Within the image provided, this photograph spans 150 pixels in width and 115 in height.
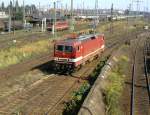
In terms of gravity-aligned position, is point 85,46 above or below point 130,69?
above

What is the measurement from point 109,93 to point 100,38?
71.3 ft

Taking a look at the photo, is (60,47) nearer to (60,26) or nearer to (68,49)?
(68,49)

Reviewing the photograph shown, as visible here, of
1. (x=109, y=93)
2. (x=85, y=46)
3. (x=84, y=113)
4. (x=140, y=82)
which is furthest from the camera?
(x=85, y=46)

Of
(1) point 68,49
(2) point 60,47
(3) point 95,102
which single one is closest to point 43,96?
(3) point 95,102

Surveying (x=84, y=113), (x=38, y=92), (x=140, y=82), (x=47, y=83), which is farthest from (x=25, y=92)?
(x=140, y=82)

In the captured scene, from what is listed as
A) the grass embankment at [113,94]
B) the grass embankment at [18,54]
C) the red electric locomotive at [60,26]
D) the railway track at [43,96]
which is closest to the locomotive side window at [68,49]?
the railway track at [43,96]

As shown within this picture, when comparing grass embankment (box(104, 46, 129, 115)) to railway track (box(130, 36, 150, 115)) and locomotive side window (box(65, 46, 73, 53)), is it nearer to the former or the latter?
→ railway track (box(130, 36, 150, 115))

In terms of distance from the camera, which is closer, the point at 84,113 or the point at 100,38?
the point at 84,113

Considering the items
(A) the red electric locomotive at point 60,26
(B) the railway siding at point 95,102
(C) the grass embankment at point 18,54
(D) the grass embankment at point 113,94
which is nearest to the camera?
(B) the railway siding at point 95,102

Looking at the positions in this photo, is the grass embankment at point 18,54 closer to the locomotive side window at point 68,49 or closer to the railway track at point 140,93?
the locomotive side window at point 68,49

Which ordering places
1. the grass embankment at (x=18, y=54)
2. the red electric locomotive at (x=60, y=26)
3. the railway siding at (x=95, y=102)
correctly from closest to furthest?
1. the railway siding at (x=95, y=102)
2. the grass embankment at (x=18, y=54)
3. the red electric locomotive at (x=60, y=26)

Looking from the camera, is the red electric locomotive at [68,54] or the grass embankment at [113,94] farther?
the red electric locomotive at [68,54]

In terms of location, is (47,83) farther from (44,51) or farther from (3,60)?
(44,51)

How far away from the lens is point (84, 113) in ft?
58.0
